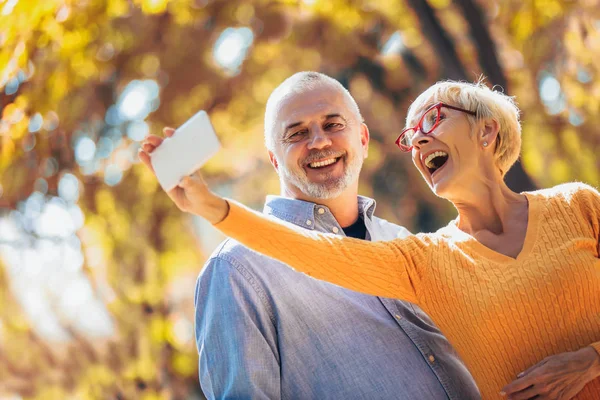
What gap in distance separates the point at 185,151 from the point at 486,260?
0.86m

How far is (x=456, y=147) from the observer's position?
2.08 meters

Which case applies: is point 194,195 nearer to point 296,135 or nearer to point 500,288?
point 500,288

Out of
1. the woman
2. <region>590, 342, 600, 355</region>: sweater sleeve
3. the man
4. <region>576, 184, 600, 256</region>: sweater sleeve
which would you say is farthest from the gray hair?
<region>590, 342, 600, 355</region>: sweater sleeve

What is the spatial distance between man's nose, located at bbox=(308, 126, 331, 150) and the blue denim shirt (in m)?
0.43

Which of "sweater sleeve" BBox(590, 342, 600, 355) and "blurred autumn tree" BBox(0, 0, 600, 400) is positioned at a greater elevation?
"blurred autumn tree" BBox(0, 0, 600, 400)

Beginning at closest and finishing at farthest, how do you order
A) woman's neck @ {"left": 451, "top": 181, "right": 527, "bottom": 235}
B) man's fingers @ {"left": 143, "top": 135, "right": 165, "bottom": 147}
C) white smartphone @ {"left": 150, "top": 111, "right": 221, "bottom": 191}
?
1. white smartphone @ {"left": 150, "top": 111, "right": 221, "bottom": 191}
2. man's fingers @ {"left": 143, "top": 135, "right": 165, "bottom": 147}
3. woman's neck @ {"left": 451, "top": 181, "right": 527, "bottom": 235}

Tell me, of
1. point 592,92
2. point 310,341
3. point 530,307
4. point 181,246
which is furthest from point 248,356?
point 181,246

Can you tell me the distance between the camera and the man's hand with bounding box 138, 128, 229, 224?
1565mm

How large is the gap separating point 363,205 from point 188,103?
288 cm

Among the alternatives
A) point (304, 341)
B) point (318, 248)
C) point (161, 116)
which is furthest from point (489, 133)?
point (161, 116)

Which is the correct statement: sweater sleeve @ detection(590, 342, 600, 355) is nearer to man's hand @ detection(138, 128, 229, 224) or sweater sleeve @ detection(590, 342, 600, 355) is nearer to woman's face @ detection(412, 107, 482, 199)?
woman's face @ detection(412, 107, 482, 199)

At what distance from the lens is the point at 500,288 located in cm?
191

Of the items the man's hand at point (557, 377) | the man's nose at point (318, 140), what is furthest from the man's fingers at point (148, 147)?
the man's hand at point (557, 377)

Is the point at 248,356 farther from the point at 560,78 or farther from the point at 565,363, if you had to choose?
the point at 560,78
